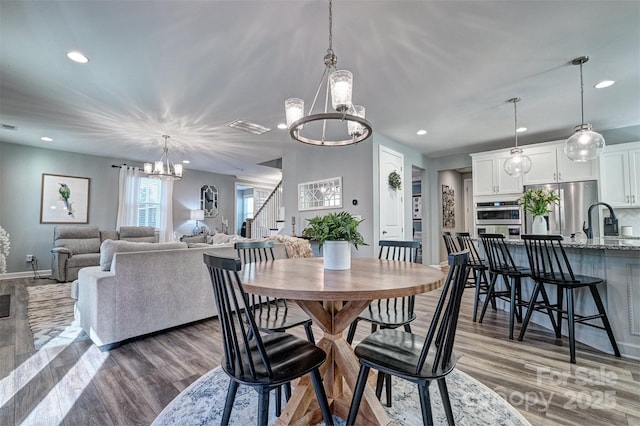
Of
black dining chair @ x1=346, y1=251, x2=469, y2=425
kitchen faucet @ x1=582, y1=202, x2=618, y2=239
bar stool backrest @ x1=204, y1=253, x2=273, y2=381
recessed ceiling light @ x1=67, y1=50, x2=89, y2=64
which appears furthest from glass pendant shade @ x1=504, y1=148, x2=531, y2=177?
recessed ceiling light @ x1=67, y1=50, x2=89, y2=64

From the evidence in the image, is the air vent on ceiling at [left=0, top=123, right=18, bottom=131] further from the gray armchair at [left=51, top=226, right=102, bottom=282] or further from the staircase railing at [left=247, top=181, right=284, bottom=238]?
the staircase railing at [left=247, top=181, right=284, bottom=238]

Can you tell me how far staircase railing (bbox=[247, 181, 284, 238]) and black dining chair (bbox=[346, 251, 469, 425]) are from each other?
573 cm

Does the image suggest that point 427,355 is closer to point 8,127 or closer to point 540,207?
point 540,207

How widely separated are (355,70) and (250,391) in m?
2.90

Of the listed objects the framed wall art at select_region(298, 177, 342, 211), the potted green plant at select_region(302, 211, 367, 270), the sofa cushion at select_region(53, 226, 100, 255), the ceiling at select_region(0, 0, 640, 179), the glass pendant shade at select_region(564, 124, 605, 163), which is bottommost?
the sofa cushion at select_region(53, 226, 100, 255)

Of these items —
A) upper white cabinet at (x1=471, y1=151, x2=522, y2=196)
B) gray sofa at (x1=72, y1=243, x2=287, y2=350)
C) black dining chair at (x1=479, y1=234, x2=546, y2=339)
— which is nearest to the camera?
gray sofa at (x1=72, y1=243, x2=287, y2=350)

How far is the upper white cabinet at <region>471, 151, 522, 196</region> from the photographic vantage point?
531cm

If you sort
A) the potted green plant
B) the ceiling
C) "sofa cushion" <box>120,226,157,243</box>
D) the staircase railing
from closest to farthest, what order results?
1. the potted green plant
2. the ceiling
3. "sofa cushion" <box>120,226,157,243</box>
4. the staircase railing

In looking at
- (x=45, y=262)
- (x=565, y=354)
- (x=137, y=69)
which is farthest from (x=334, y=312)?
(x=45, y=262)

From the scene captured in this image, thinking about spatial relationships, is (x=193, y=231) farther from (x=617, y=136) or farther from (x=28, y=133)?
(x=617, y=136)

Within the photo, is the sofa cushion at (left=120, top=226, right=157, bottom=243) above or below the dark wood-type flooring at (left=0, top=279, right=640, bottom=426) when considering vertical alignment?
above

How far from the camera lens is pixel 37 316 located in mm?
3311

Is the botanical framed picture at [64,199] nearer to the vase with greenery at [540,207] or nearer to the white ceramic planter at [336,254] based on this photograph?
the white ceramic planter at [336,254]

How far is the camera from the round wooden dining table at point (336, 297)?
3.85ft
